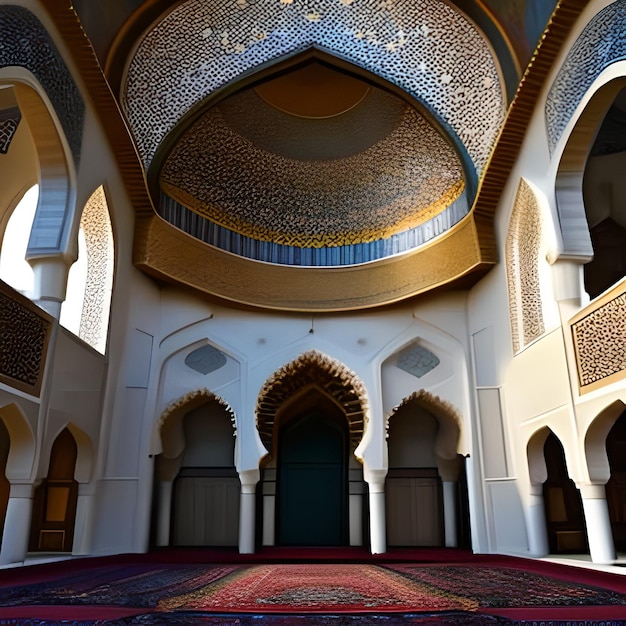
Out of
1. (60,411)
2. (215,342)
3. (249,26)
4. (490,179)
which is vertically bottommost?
(60,411)

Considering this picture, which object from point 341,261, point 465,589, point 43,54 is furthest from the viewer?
point 341,261

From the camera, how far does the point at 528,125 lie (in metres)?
5.02

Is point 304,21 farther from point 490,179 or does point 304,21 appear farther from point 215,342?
point 215,342

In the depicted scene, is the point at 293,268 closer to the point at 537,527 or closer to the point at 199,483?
the point at 199,483

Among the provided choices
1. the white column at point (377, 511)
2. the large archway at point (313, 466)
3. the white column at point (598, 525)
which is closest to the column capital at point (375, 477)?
the white column at point (377, 511)

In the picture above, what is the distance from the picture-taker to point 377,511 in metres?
6.14

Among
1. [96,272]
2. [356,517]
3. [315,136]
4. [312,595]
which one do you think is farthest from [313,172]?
[312,595]

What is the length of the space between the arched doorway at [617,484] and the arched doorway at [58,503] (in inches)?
189

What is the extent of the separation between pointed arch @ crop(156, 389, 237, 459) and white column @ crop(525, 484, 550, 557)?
2921 mm

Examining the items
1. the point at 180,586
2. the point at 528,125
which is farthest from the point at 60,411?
the point at 528,125

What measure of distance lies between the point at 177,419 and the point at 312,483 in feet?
6.40

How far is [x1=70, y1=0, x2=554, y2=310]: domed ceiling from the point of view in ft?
19.0

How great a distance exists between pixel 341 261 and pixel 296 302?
3.10ft

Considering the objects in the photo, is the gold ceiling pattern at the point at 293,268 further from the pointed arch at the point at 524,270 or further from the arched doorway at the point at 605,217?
the arched doorway at the point at 605,217
